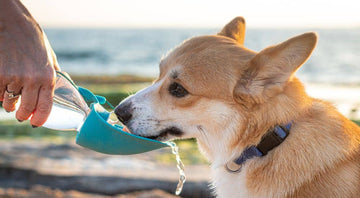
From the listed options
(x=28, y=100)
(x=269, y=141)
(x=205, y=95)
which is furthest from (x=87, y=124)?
(x=269, y=141)

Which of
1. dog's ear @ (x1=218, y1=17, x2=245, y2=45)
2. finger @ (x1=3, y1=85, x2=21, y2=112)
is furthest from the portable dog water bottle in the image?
dog's ear @ (x1=218, y1=17, x2=245, y2=45)

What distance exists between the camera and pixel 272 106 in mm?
3168

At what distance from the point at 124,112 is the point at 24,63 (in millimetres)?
1245

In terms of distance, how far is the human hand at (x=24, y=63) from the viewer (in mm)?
2291

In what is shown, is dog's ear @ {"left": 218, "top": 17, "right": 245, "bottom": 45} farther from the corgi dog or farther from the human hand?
the human hand

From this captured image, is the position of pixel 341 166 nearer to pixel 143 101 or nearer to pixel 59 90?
pixel 143 101

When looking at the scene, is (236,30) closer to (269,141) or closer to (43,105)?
(269,141)

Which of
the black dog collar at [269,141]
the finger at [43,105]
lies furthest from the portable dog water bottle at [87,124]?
the black dog collar at [269,141]

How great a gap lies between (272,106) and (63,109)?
5.02 feet

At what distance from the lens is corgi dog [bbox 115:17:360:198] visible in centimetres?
302

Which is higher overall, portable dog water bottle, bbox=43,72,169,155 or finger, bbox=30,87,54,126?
finger, bbox=30,87,54,126

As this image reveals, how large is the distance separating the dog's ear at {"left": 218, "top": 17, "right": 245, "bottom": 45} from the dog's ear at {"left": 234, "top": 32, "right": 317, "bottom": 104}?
2.69 ft

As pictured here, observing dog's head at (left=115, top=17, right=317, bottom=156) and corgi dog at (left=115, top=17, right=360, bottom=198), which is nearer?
corgi dog at (left=115, top=17, right=360, bottom=198)

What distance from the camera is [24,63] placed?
2.30 m
